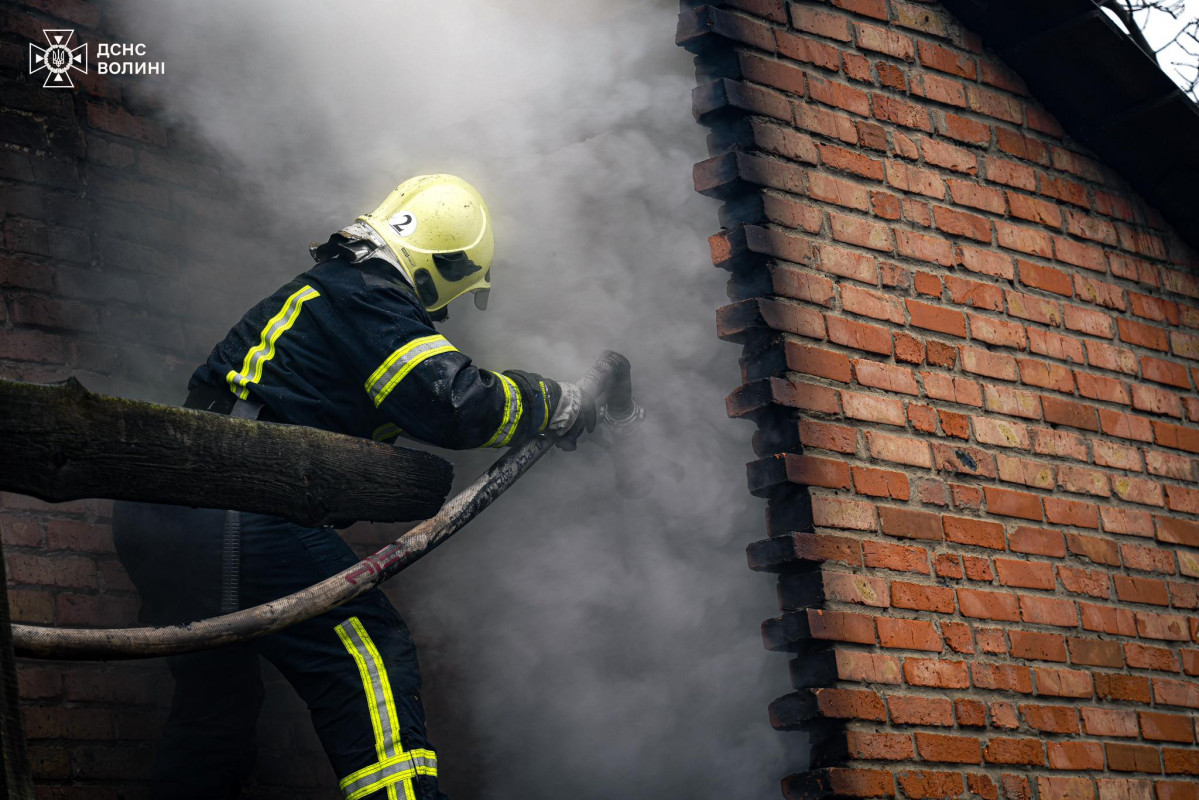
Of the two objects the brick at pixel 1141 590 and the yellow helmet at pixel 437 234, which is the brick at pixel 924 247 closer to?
the brick at pixel 1141 590

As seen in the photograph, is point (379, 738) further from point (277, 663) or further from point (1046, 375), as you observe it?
point (1046, 375)

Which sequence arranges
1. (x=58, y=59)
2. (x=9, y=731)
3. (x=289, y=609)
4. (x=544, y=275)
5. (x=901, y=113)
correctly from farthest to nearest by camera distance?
(x=544, y=275) → (x=58, y=59) → (x=901, y=113) → (x=289, y=609) → (x=9, y=731)

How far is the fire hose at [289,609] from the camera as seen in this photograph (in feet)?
7.02

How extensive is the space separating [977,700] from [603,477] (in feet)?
4.88

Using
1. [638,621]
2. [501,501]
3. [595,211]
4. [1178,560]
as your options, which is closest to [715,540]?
[638,621]

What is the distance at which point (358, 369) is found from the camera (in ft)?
9.73

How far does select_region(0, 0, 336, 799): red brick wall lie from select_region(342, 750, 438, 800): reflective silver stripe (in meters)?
1.12

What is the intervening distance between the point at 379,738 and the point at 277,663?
0.34 m

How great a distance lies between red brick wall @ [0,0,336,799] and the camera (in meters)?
3.44

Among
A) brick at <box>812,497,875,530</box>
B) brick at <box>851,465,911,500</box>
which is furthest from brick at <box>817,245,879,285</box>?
brick at <box>812,497,875,530</box>

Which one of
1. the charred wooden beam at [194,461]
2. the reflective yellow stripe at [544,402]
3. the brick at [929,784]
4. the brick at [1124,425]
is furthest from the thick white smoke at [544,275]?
the charred wooden beam at [194,461]

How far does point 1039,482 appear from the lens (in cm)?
359

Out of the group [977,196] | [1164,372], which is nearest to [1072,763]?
[1164,372]

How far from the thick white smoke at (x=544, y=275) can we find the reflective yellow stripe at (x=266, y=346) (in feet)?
3.52
